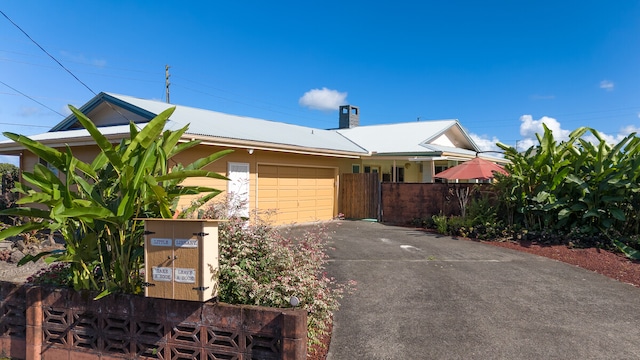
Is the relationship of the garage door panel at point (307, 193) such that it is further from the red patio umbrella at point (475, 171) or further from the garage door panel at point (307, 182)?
the red patio umbrella at point (475, 171)

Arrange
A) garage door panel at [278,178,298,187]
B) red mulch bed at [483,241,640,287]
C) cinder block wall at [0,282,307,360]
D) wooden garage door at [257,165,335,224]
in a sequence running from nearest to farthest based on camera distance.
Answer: cinder block wall at [0,282,307,360], red mulch bed at [483,241,640,287], wooden garage door at [257,165,335,224], garage door panel at [278,178,298,187]

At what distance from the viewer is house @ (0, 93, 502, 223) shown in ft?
38.0

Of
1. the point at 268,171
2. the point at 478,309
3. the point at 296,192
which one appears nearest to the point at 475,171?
the point at 296,192

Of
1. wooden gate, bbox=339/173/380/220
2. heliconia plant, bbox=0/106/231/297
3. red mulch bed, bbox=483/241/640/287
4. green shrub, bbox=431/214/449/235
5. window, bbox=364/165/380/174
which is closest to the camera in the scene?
heliconia plant, bbox=0/106/231/297

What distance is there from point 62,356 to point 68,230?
50.8 inches

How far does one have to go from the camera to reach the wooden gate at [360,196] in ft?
53.0

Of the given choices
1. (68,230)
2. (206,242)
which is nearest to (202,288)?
(206,242)

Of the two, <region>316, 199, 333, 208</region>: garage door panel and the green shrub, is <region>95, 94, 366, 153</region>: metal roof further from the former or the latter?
the green shrub

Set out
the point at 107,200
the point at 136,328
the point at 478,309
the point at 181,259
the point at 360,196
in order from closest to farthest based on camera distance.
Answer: the point at 181,259
the point at 136,328
the point at 107,200
the point at 478,309
the point at 360,196

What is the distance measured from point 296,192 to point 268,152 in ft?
6.85

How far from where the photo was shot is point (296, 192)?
48.3 ft

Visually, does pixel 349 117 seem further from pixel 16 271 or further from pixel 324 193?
pixel 16 271

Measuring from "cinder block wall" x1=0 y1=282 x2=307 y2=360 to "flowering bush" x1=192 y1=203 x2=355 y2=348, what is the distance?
26 centimetres

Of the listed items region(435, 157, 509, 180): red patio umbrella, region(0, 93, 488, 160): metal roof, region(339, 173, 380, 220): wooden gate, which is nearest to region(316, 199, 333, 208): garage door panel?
region(339, 173, 380, 220): wooden gate
